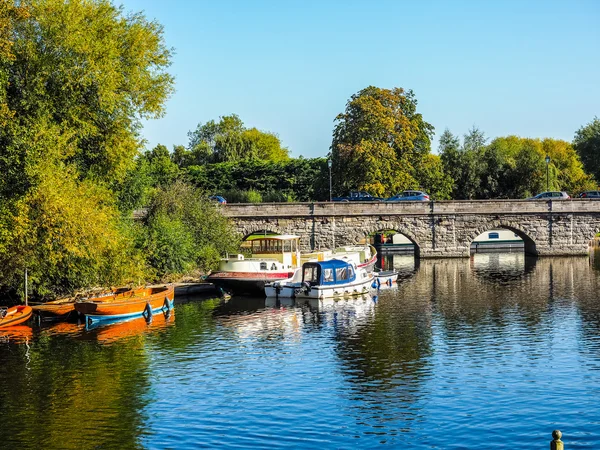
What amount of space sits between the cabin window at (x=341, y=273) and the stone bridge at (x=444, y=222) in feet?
61.4

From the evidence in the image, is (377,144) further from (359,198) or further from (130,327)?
(130,327)

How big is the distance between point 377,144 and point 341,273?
30.9 metres

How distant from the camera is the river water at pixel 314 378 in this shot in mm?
20609

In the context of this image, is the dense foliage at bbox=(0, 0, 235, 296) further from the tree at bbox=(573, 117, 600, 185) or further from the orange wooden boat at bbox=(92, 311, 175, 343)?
the tree at bbox=(573, 117, 600, 185)

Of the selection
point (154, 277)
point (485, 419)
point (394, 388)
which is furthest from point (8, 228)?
point (485, 419)

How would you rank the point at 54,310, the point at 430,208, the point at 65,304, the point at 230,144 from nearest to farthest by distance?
1. the point at 54,310
2. the point at 65,304
3. the point at 430,208
4. the point at 230,144

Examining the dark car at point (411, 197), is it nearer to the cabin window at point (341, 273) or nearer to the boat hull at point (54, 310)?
the cabin window at point (341, 273)

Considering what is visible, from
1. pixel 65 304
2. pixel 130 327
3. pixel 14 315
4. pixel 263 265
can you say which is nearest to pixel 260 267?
pixel 263 265

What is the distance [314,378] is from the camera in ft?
85.9

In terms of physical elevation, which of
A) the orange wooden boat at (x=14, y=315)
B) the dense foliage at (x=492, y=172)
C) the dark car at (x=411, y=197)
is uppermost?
the dense foliage at (x=492, y=172)

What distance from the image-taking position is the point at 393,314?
39281 millimetres

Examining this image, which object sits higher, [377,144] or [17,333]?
[377,144]

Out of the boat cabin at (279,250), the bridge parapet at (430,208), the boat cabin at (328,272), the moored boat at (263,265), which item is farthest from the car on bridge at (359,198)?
the boat cabin at (328,272)

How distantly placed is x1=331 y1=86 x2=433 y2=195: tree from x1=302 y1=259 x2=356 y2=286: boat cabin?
28.2 metres
